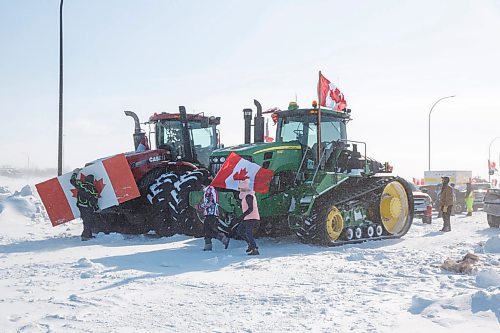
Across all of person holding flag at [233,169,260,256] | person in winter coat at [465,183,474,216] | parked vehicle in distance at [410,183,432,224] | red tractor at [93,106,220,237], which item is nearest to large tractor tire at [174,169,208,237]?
red tractor at [93,106,220,237]

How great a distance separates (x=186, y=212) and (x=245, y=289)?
20.1 ft

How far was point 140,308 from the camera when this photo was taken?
5.55 m

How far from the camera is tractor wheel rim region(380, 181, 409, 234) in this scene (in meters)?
12.9

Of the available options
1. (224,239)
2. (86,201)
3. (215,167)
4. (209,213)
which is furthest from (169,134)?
(209,213)

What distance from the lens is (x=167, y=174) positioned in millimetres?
12984

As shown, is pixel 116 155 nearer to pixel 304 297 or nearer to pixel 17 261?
pixel 17 261

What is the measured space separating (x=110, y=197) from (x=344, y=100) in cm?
615

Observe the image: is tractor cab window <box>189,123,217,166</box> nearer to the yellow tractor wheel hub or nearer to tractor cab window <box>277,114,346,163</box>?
tractor cab window <box>277,114,346,163</box>

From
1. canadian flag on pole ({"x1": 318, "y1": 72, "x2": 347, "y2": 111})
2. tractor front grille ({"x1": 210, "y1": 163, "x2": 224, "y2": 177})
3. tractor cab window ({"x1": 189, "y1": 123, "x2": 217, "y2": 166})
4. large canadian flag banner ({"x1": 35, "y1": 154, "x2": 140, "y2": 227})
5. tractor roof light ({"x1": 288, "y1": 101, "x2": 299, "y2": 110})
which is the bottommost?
large canadian flag banner ({"x1": 35, "y1": 154, "x2": 140, "y2": 227})

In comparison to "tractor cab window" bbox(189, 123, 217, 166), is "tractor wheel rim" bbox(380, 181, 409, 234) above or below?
below

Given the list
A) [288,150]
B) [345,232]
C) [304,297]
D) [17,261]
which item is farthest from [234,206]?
[304,297]

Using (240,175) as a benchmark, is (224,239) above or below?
below

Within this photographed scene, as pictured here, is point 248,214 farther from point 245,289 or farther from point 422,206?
point 422,206

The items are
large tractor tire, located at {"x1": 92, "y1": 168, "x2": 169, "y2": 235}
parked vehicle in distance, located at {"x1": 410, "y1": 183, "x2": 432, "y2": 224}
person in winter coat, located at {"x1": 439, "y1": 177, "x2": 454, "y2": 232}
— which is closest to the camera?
large tractor tire, located at {"x1": 92, "y1": 168, "x2": 169, "y2": 235}
